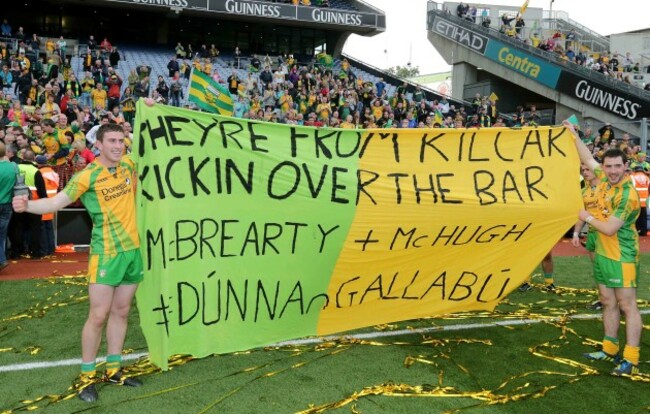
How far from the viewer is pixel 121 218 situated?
471cm

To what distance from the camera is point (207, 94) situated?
7.63 m

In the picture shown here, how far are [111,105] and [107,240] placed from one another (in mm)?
16650

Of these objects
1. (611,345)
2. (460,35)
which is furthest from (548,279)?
(460,35)

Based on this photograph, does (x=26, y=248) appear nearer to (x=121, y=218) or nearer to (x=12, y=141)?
(x=12, y=141)

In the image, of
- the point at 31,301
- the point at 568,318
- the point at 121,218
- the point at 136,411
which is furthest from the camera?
the point at 31,301

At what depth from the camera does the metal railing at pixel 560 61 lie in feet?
95.3

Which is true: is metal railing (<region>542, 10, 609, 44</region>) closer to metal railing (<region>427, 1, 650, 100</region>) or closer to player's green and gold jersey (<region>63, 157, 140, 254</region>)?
metal railing (<region>427, 1, 650, 100</region>)

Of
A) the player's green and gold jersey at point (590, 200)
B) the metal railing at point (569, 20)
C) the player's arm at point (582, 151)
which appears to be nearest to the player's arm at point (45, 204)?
the player's arm at point (582, 151)

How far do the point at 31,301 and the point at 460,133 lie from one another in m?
5.82

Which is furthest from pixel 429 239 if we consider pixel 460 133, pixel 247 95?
pixel 247 95

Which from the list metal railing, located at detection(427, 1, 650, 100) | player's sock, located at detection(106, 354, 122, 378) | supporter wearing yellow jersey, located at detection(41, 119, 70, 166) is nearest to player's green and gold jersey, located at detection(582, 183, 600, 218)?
player's sock, located at detection(106, 354, 122, 378)

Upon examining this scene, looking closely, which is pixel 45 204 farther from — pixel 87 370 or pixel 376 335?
pixel 376 335

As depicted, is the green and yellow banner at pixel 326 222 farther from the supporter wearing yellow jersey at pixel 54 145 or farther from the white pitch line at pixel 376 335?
the supporter wearing yellow jersey at pixel 54 145

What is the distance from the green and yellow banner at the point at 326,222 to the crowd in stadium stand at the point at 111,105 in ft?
19.9
